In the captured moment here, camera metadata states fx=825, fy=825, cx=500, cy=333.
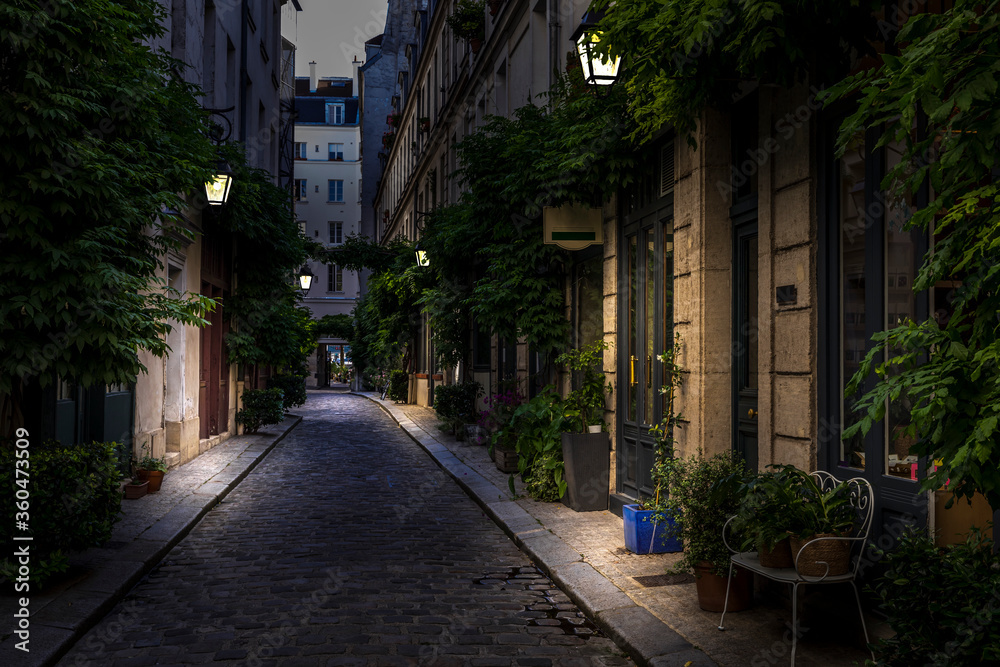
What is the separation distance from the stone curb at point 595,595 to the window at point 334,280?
42.3m

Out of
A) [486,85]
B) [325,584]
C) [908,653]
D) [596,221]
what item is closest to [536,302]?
[596,221]

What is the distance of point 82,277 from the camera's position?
5.63 metres

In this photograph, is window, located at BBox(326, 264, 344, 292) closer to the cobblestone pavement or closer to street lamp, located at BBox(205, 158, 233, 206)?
street lamp, located at BBox(205, 158, 233, 206)

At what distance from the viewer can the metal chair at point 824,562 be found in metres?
4.29

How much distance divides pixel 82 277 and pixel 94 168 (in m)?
0.76

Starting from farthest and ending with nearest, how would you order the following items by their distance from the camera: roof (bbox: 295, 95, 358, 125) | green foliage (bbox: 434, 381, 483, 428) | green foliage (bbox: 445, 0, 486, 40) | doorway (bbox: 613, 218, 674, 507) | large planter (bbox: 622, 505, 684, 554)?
roof (bbox: 295, 95, 358, 125), green foliage (bbox: 445, 0, 486, 40), green foliage (bbox: 434, 381, 483, 428), doorway (bbox: 613, 218, 674, 507), large planter (bbox: 622, 505, 684, 554)

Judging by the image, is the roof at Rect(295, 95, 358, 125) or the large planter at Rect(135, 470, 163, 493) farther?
the roof at Rect(295, 95, 358, 125)

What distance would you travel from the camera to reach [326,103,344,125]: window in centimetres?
5672

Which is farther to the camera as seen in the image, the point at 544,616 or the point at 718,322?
the point at 718,322

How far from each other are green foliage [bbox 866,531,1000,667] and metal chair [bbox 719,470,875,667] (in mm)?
780

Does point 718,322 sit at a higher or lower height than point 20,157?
lower

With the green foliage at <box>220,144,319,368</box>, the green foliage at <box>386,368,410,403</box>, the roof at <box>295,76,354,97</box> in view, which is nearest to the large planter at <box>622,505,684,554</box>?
the green foliage at <box>220,144,319,368</box>

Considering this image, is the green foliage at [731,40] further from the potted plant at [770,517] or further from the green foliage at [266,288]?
the green foliage at [266,288]

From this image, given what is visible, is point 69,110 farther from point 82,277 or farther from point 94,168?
point 82,277
